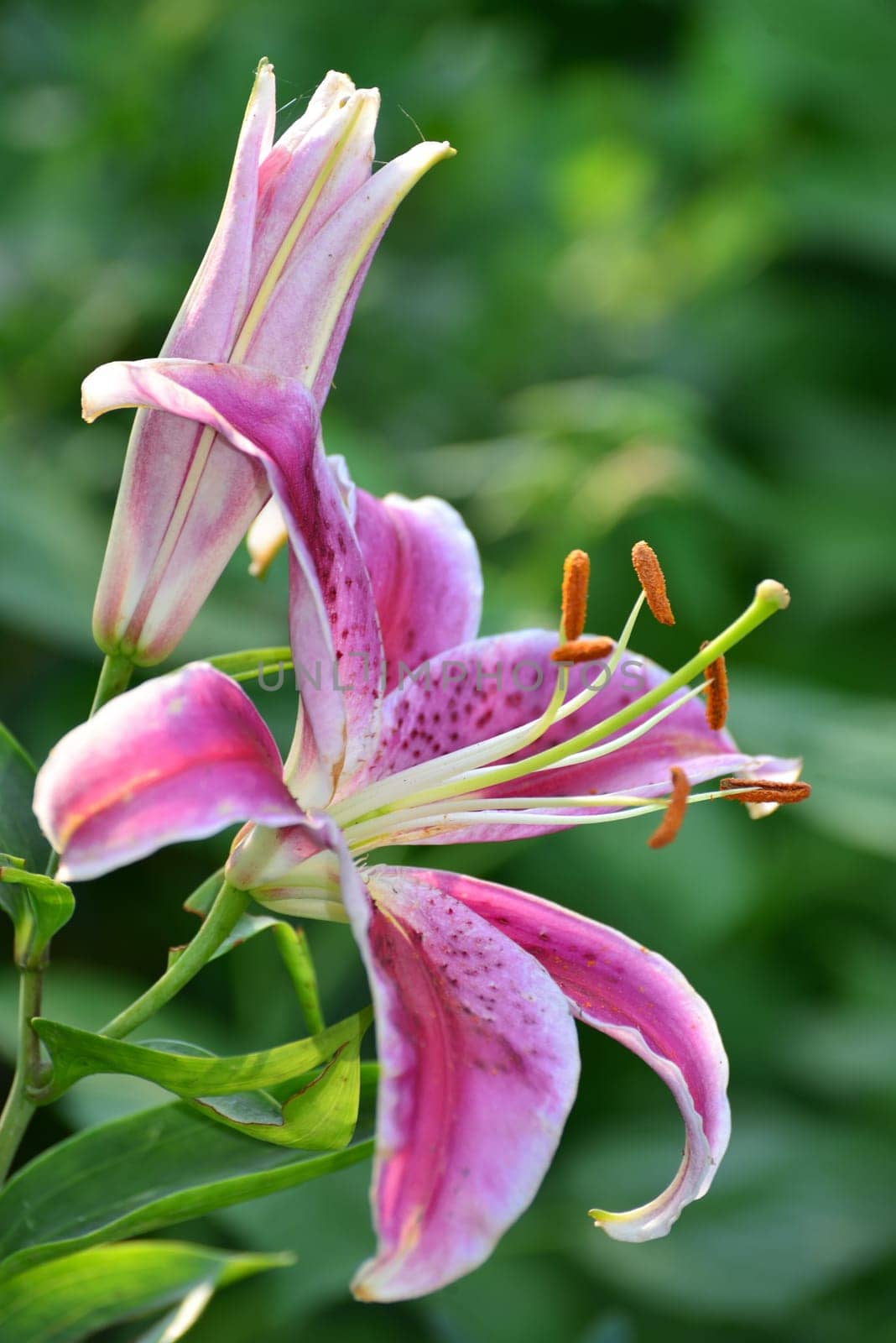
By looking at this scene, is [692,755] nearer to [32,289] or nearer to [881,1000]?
[881,1000]

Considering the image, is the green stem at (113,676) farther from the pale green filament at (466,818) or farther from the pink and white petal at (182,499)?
the pale green filament at (466,818)

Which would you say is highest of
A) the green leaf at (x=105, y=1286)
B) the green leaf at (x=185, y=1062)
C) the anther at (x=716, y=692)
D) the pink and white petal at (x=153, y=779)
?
the pink and white petal at (x=153, y=779)

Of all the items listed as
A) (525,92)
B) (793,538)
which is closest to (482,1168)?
(793,538)

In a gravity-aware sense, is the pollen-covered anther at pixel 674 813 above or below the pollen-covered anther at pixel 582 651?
below

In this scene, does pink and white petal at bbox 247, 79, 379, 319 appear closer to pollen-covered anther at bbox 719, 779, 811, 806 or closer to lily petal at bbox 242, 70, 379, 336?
lily petal at bbox 242, 70, 379, 336

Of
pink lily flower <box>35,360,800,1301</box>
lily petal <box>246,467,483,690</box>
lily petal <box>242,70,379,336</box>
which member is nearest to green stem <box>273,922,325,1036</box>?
pink lily flower <box>35,360,800,1301</box>

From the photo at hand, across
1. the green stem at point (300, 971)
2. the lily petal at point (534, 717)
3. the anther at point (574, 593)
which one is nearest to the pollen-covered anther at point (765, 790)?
the lily petal at point (534, 717)
